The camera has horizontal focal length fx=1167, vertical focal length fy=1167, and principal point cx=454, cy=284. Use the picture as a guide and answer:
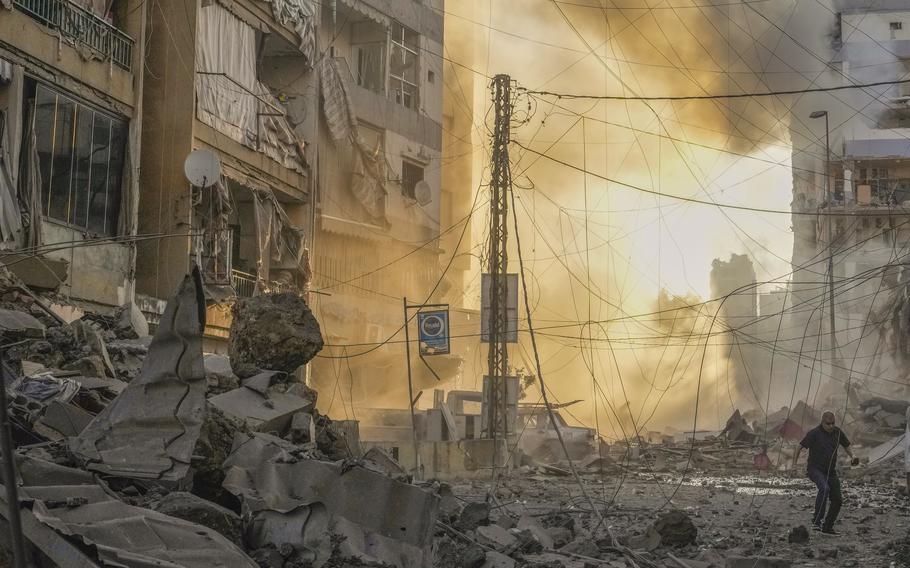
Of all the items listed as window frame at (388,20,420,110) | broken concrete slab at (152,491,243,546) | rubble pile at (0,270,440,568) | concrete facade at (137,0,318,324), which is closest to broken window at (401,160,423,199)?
window frame at (388,20,420,110)

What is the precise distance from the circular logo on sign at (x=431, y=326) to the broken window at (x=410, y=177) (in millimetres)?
11490

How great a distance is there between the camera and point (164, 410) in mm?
8438

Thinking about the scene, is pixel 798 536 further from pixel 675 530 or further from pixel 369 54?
pixel 369 54

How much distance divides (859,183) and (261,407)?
49472 mm

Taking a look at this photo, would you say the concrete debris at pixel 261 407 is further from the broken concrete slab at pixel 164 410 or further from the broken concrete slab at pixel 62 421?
the broken concrete slab at pixel 164 410

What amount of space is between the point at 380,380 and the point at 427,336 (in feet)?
39.7

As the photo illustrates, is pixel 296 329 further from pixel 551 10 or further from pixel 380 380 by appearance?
pixel 551 10

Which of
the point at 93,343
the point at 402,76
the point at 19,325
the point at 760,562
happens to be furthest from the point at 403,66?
the point at 760,562

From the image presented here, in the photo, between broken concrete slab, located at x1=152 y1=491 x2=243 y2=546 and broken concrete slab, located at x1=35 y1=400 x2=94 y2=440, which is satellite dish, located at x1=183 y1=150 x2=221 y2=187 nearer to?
broken concrete slab, located at x1=35 y1=400 x2=94 y2=440

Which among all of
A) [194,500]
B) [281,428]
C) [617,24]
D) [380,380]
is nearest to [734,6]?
[617,24]

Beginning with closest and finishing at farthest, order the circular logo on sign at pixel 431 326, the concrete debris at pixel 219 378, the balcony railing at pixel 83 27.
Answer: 1. the concrete debris at pixel 219 378
2. the balcony railing at pixel 83 27
3. the circular logo on sign at pixel 431 326

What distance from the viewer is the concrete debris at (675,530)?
12.7 m

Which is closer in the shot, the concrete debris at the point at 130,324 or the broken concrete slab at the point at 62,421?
the broken concrete slab at the point at 62,421

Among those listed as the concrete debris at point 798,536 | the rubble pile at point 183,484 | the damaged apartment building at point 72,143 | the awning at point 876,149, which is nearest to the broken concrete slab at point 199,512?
the rubble pile at point 183,484
